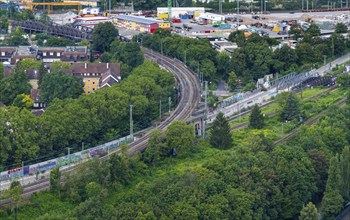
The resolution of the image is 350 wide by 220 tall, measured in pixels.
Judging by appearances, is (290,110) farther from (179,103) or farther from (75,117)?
(75,117)

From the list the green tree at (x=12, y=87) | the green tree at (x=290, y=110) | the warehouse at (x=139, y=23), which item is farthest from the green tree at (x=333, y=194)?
the warehouse at (x=139, y=23)

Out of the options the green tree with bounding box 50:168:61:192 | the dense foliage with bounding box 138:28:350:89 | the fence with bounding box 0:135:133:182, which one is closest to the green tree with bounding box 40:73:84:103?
the fence with bounding box 0:135:133:182

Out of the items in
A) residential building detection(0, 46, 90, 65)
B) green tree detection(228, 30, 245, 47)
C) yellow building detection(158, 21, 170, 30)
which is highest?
yellow building detection(158, 21, 170, 30)

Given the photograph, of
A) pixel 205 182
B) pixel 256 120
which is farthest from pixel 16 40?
pixel 205 182

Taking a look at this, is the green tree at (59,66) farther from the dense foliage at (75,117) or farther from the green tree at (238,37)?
the green tree at (238,37)

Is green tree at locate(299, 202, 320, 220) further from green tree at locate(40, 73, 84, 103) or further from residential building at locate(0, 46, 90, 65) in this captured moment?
residential building at locate(0, 46, 90, 65)

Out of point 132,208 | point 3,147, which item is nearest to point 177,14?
point 3,147
